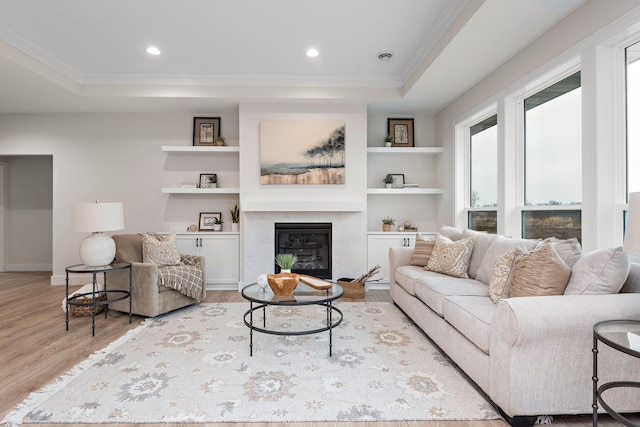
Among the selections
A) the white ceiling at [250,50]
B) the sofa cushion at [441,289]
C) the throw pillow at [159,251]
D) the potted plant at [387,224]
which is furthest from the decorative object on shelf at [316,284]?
the potted plant at [387,224]

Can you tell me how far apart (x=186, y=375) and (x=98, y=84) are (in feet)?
12.9

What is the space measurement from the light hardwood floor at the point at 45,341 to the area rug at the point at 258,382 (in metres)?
0.09

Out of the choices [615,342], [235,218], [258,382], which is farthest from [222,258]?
[615,342]

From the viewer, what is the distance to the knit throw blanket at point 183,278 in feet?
11.6

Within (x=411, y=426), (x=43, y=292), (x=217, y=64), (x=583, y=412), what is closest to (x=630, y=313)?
(x=583, y=412)

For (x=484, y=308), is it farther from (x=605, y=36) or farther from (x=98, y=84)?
(x=98, y=84)

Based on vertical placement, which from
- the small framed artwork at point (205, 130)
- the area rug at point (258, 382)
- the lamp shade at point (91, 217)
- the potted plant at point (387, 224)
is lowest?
the area rug at point (258, 382)

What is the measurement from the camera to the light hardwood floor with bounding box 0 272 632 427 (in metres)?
1.92

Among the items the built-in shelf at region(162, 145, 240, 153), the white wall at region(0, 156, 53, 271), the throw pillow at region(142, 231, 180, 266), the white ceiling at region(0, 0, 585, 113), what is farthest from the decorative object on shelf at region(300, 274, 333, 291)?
the white wall at region(0, 156, 53, 271)

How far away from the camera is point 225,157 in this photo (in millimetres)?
5285

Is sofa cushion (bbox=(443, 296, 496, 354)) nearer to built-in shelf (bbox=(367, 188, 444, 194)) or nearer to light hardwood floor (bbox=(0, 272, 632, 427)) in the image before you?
light hardwood floor (bbox=(0, 272, 632, 427))

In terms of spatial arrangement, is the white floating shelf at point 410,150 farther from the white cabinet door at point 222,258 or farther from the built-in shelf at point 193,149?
the white cabinet door at point 222,258

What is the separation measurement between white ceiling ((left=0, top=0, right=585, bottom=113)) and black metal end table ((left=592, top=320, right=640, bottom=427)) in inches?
85.6

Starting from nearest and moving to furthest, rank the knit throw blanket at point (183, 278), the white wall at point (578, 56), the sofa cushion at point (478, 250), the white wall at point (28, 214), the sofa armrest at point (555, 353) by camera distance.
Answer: the sofa armrest at point (555, 353)
the white wall at point (578, 56)
the sofa cushion at point (478, 250)
the knit throw blanket at point (183, 278)
the white wall at point (28, 214)
